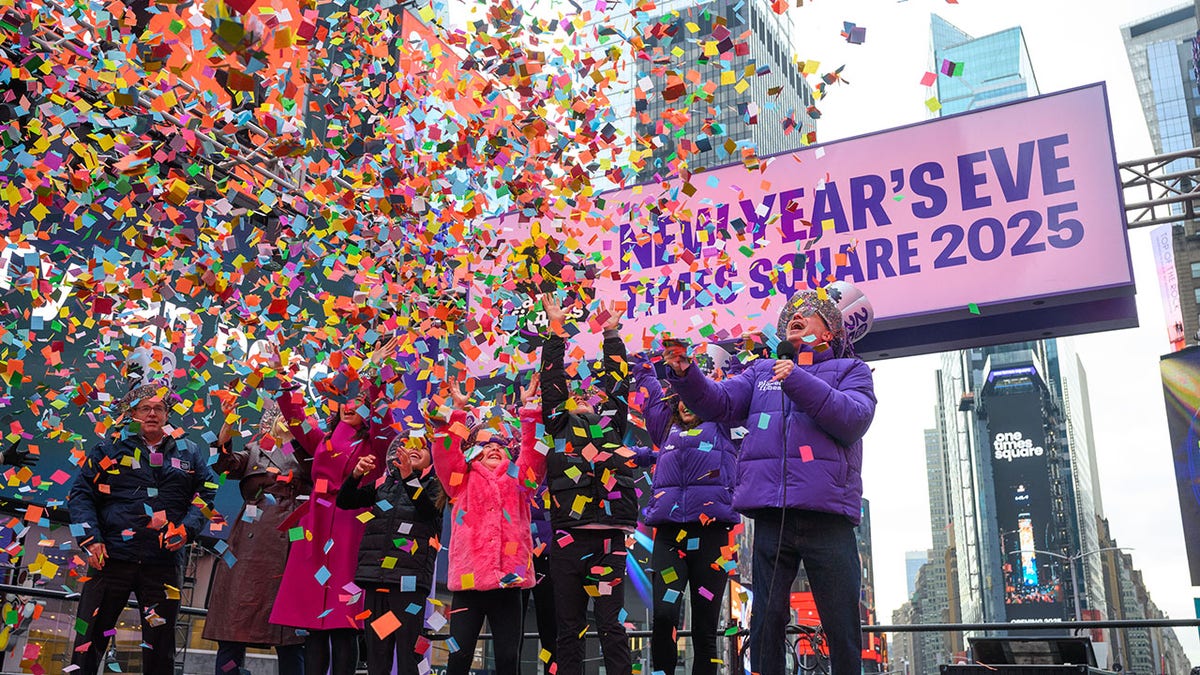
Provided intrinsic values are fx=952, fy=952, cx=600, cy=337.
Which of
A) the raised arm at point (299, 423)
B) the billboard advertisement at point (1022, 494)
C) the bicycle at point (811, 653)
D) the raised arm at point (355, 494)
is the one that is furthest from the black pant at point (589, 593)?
the billboard advertisement at point (1022, 494)

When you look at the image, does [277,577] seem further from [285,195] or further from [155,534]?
[285,195]

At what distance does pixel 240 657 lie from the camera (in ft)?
14.8

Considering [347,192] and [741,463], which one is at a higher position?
[347,192]

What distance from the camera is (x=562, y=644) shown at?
3.73 meters

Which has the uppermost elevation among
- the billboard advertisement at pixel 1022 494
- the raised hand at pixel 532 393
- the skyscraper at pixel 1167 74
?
the skyscraper at pixel 1167 74

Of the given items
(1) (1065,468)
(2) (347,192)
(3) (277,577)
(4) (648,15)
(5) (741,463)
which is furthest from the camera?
(1) (1065,468)

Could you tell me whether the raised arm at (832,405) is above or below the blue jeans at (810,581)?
above

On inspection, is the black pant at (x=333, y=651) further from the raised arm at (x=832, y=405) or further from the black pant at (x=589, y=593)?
the raised arm at (x=832, y=405)

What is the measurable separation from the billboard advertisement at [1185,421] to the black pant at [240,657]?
A: 9.78 meters

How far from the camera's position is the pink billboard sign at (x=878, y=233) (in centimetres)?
591

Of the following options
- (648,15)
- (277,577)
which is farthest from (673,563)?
(648,15)

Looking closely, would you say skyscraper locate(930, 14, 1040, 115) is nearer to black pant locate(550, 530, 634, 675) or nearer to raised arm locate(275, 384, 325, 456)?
raised arm locate(275, 384, 325, 456)

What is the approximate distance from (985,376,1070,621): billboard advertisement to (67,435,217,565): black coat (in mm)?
92762

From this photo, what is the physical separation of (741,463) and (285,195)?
4056 mm
